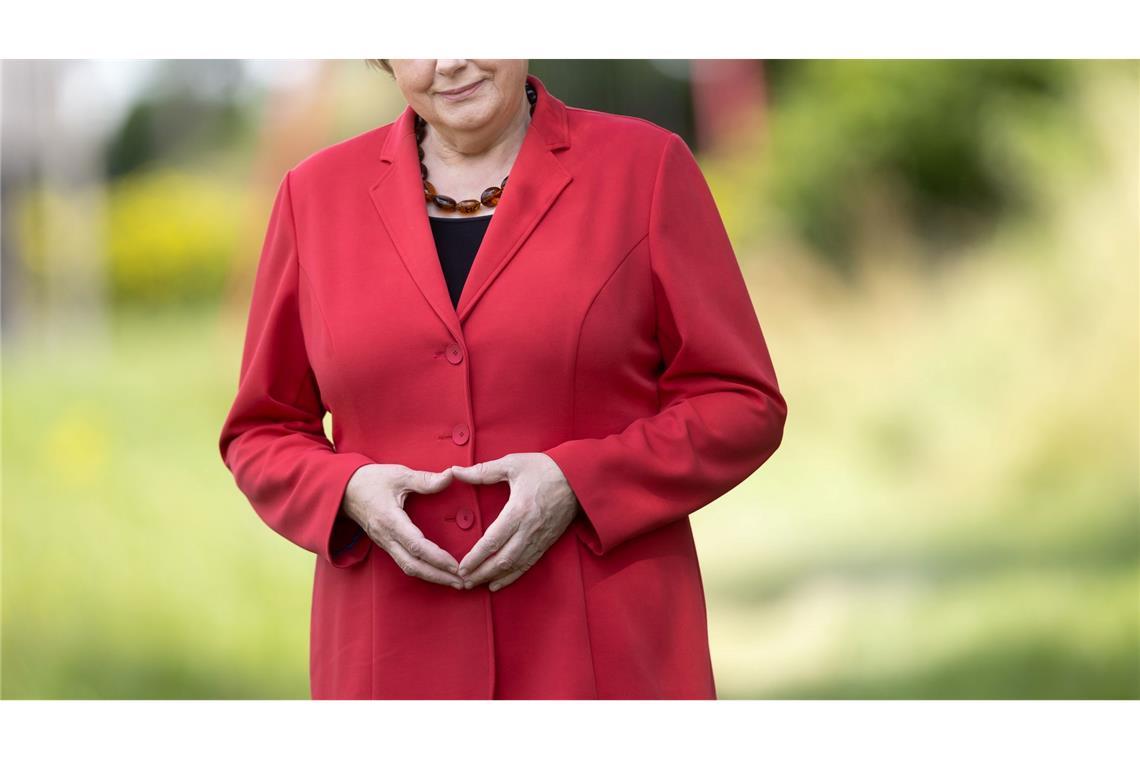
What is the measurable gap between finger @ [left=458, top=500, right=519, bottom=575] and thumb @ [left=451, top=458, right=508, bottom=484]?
4 cm

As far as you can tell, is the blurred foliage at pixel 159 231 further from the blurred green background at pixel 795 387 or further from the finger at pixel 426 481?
the finger at pixel 426 481

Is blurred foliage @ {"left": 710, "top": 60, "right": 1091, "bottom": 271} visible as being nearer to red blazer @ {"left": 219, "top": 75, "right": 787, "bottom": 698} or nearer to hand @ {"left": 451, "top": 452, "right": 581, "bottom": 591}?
red blazer @ {"left": 219, "top": 75, "right": 787, "bottom": 698}

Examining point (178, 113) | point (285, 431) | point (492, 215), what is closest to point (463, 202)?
point (492, 215)

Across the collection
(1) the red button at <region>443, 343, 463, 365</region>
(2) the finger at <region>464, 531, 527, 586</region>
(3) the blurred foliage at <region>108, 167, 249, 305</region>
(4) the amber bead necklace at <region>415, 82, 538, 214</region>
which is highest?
(3) the blurred foliage at <region>108, 167, 249, 305</region>

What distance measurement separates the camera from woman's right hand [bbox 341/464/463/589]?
1.73 metres

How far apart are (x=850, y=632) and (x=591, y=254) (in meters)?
2.32

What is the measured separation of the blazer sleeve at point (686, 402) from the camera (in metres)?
1.75

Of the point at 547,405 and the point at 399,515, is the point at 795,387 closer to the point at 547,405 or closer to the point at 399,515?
the point at 547,405

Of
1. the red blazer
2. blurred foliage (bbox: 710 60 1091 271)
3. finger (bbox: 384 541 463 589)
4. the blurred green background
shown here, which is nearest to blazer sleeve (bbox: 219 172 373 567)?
the red blazer

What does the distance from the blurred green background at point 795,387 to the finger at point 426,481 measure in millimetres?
1998

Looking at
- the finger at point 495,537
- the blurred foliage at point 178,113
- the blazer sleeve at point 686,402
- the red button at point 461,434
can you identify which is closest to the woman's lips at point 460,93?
the blazer sleeve at point 686,402

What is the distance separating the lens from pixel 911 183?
3924mm

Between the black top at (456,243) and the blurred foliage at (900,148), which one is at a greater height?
the blurred foliage at (900,148)

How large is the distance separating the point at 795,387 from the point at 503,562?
8.02 ft
